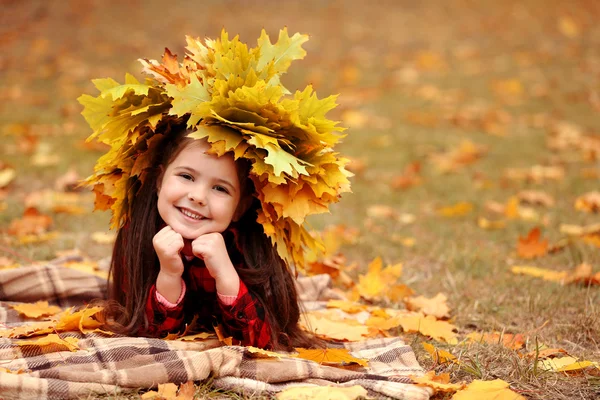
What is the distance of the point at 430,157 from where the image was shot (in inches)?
226

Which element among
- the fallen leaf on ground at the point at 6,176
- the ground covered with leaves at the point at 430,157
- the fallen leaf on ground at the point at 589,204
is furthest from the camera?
the fallen leaf on ground at the point at 6,176

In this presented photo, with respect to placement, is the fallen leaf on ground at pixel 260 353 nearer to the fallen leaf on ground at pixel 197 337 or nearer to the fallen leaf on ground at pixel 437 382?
the fallen leaf on ground at pixel 197 337

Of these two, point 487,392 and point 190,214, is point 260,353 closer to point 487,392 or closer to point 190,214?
point 190,214

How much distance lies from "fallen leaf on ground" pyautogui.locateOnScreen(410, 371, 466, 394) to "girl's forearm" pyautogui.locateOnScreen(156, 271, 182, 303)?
33.0 inches

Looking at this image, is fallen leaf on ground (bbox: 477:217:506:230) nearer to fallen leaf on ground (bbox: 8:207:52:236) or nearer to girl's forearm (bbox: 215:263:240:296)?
girl's forearm (bbox: 215:263:240:296)

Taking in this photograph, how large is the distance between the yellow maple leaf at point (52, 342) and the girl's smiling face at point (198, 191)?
1.66 ft

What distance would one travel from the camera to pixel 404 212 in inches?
175

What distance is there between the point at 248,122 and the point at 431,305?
1.27 meters

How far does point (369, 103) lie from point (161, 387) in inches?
237

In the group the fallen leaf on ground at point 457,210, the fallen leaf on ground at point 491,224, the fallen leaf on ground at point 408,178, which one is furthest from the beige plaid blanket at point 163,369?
the fallen leaf on ground at point 408,178

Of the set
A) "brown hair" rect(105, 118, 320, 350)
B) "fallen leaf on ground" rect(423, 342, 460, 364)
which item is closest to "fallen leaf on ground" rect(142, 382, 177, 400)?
"brown hair" rect(105, 118, 320, 350)

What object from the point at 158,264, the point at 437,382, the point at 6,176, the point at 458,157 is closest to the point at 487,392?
the point at 437,382

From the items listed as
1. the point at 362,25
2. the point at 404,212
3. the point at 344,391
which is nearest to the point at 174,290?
the point at 344,391

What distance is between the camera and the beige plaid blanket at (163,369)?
73.5 inches
